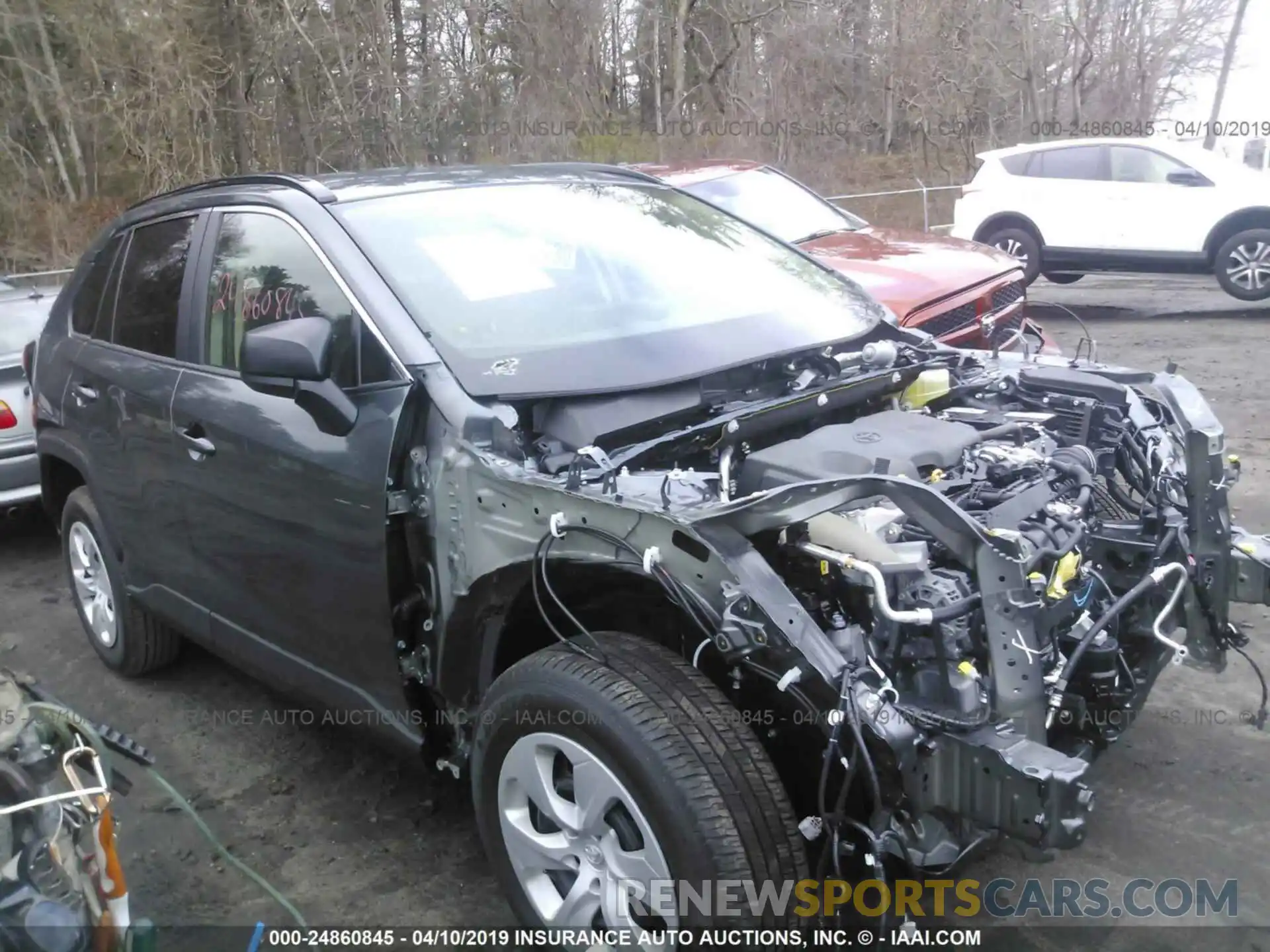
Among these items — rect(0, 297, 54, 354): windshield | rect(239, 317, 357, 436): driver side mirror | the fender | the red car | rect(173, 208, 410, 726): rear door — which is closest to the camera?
rect(239, 317, 357, 436): driver side mirror

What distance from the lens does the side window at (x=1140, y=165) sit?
11797 millimetres

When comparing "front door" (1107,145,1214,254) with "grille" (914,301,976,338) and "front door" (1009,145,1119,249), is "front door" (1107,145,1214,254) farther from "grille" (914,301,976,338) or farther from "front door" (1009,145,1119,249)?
"grille" (914,301,976,338)

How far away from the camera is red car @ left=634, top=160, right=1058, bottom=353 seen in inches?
245

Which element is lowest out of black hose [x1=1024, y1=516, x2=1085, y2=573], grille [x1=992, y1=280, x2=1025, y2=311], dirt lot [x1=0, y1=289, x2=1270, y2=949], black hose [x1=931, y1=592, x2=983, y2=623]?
dirt lot [x1=0, y1=289, x2=1270, y2=949]

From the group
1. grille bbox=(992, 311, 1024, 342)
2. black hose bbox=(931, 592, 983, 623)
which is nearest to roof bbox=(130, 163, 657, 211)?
black hose bbox=(931, 592, 983, 623)

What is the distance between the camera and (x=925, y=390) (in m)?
3.45

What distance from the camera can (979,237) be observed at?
12828mm

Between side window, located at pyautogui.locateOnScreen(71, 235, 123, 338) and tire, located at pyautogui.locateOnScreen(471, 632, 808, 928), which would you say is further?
side window, located at pyautogui.locateOnScreen(71, 235, 123, 338)

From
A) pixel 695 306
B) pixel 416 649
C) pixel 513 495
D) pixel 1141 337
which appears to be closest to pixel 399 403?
pixel 513 495

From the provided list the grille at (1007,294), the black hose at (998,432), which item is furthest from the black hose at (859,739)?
the grille at (1007,294)

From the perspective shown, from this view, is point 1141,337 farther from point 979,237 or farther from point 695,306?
point 695,306

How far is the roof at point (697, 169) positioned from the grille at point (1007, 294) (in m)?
2.32

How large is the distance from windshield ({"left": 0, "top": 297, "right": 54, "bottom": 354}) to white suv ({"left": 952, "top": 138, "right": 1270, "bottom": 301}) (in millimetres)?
9098

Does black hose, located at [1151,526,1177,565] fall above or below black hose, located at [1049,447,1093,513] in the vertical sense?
below
